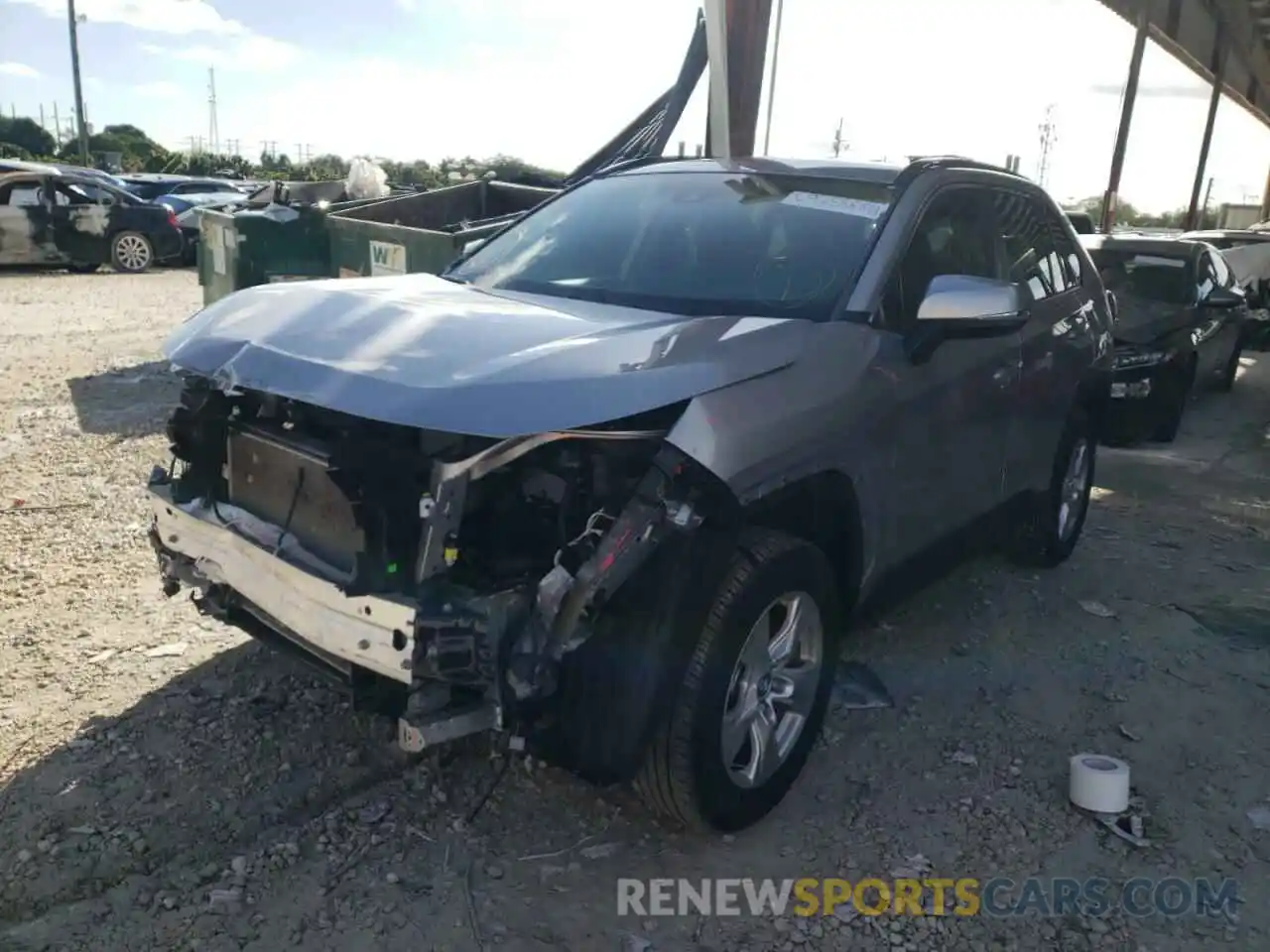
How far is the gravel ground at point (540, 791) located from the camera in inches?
111

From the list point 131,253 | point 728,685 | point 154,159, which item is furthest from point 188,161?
point 728,685

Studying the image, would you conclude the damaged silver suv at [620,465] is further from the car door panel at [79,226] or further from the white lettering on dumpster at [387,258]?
the car door panel at [79,226]

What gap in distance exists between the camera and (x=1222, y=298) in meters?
9.44

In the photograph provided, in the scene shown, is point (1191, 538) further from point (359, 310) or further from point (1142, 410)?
point (359, 310)

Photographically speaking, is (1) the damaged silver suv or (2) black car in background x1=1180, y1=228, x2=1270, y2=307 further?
(2) black car in background x1=1180, y1=228, x2=1270, y2=307

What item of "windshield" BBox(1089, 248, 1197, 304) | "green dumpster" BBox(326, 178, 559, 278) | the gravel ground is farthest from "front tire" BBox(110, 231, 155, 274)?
"windshield" BBox(1089, 248, 1197, 304)

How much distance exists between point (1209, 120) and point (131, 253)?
25137 millimetres

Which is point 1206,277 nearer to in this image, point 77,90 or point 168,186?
point 168,186

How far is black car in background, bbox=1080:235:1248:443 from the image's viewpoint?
28.6ft

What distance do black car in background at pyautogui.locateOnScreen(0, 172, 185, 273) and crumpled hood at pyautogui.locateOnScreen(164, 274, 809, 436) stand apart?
52.3 feet

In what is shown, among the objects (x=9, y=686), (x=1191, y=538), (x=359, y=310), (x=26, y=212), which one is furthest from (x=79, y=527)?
(x=26, y=212)

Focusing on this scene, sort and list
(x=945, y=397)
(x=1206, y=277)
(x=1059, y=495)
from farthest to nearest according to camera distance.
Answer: (x=1206, y=277), (x=1059, y=495), (x=945, y=397)

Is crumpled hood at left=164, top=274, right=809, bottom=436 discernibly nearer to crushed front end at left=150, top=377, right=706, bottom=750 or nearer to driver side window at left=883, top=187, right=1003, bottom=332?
crushed front end at left=150, top=377, right=706, bottom=750

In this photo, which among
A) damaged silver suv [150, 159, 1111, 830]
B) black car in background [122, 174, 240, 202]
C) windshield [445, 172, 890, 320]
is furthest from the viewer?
black car in background [122, 174, 240, 202]
